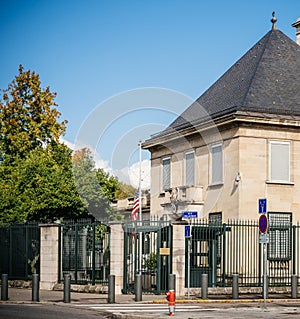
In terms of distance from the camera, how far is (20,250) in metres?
36.5

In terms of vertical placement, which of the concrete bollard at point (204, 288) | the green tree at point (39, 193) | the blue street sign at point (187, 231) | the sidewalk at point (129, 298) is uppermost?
the green tree at point (39, 193)

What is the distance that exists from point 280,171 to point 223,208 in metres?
3.23

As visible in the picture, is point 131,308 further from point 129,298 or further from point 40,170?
point 40,170

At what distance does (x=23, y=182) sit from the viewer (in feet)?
156

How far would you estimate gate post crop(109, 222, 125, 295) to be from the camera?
30.5m

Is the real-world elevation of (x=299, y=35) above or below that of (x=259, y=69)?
above

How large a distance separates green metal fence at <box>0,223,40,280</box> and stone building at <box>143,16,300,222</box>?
9.00 meters

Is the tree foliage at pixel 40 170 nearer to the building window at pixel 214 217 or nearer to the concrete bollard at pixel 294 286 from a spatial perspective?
the building window at pixel 214 217

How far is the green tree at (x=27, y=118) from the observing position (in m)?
57.2

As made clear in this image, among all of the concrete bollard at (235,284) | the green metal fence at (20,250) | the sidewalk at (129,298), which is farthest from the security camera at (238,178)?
the concrete bollard at (235,284)

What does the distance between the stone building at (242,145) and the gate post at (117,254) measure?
887 cm

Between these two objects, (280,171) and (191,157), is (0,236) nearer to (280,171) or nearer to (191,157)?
(191,157)

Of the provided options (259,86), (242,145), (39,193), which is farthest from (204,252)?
(39,193)

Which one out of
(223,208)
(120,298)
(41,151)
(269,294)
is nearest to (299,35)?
(223,208)
